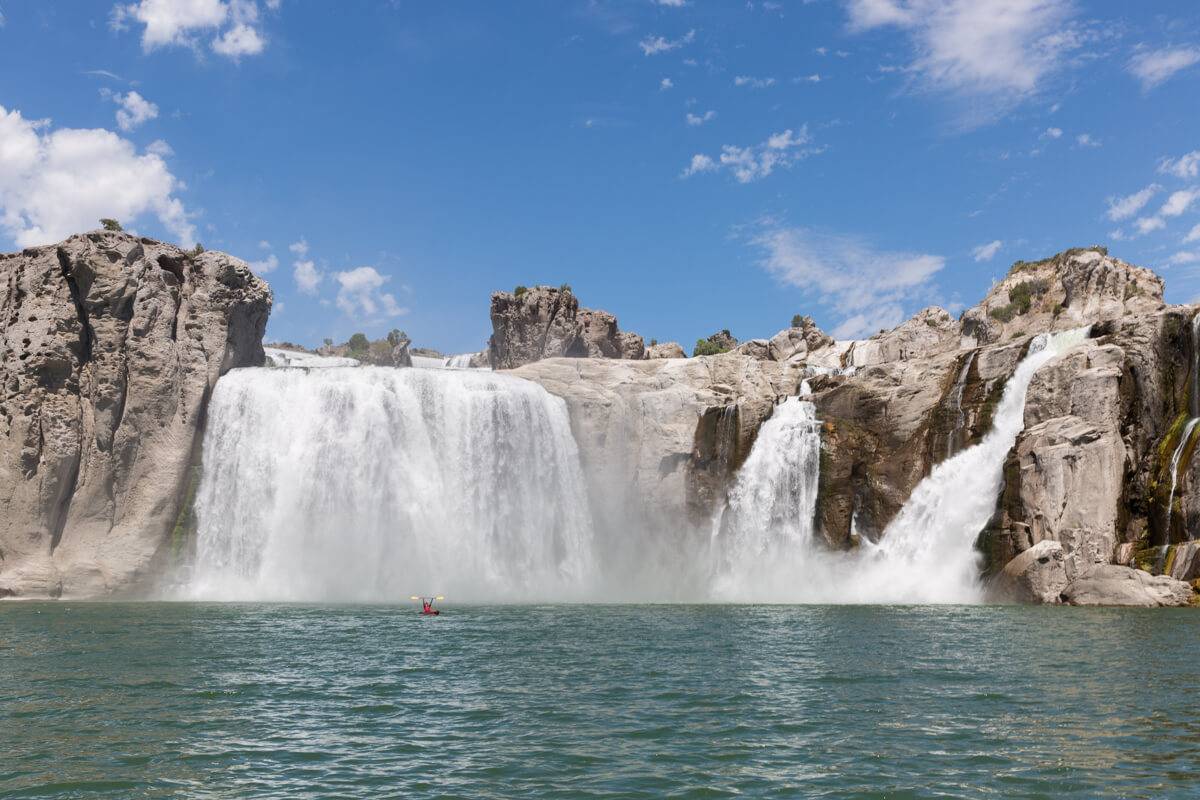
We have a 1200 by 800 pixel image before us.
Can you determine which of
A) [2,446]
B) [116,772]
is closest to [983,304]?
A: [2,446]

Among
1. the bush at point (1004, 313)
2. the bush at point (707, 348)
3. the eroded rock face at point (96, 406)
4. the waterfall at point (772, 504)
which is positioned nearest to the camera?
the eroded rock face at point (96, 406)

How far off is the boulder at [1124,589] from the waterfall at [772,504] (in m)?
14.2

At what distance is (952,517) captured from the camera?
1673 inches

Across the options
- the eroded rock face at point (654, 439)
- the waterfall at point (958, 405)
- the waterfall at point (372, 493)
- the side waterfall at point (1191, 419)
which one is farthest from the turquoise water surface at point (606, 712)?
the eroded rock face at point (654, 439)

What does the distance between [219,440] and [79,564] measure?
27.8ft

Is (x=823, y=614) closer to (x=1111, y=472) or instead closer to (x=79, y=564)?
(x=1111, y=472)

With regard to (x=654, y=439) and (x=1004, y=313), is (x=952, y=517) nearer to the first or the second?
(x=654, y=439)

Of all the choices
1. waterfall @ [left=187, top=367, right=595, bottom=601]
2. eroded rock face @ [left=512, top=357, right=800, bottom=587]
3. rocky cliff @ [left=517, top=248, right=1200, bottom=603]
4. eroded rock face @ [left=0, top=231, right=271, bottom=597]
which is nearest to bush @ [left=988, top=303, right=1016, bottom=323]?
rocky cliff @ [left=517, top=248, right=1200, bottom=603]

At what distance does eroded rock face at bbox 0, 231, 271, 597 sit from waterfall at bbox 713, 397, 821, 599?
2788 centimetres

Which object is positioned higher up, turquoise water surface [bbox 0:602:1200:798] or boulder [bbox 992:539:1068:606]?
boulder [bbox 992:539:1068:606]

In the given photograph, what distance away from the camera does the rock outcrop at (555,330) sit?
84625mm

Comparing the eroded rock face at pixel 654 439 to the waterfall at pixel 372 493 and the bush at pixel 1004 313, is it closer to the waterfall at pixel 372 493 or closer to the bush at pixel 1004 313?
the waterfall at pixel 372 493

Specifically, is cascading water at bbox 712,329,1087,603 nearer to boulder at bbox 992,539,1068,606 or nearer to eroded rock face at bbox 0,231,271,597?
boulder at bbox 992,539,1068,606

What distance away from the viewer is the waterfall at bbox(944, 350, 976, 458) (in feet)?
146
